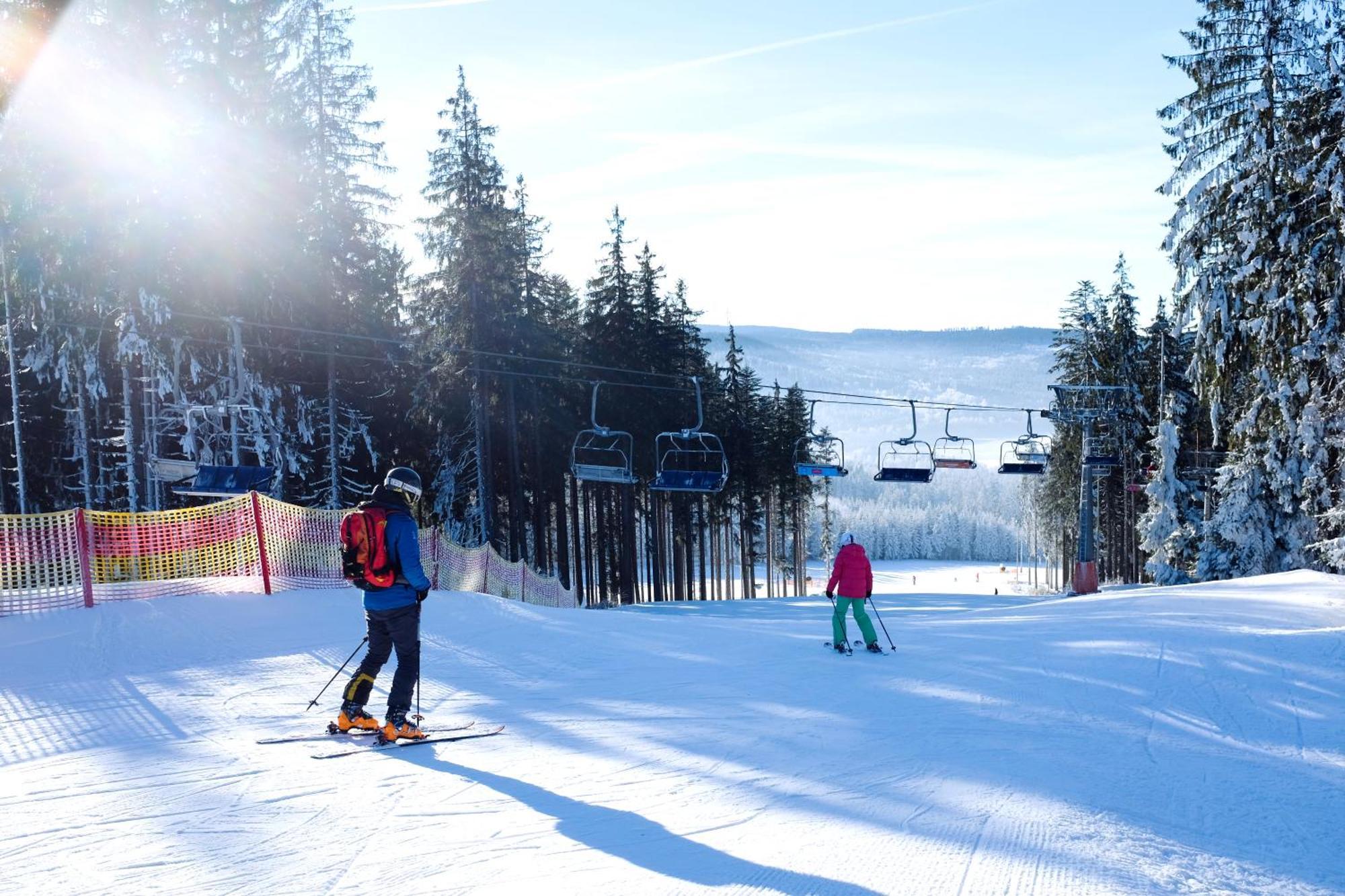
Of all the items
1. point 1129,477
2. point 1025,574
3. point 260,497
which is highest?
point 260,497

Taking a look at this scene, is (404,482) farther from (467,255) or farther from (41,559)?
(467,255)

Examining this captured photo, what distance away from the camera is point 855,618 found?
43.7 ft

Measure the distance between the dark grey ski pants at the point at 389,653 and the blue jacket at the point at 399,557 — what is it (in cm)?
7

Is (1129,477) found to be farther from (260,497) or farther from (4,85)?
(4,85)

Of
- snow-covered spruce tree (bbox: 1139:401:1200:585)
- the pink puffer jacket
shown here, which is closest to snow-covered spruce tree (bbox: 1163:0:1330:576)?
the pink puffer jacket

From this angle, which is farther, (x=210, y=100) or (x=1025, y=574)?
(x=1025, y=574)

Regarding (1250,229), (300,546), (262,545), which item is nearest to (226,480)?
(300,546)

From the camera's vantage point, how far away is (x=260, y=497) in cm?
1839

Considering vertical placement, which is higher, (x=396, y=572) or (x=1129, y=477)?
(x=396, y=572)

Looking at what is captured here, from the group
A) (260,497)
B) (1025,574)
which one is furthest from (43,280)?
(1025,574)

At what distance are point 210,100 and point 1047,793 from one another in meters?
25.0

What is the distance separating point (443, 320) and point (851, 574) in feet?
73.7

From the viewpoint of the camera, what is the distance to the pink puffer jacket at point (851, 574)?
1322 cm

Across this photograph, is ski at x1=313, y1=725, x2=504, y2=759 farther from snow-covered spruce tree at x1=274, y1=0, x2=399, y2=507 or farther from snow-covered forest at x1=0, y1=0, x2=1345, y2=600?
snow-covered spruce tree at x1=274, y1=0, x2=399, y2=507
